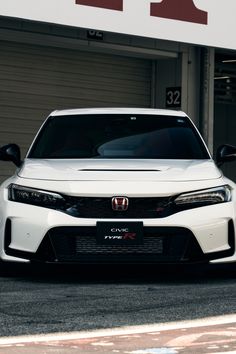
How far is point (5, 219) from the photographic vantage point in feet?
27.5

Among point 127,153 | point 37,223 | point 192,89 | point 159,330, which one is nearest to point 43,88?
point 192,89

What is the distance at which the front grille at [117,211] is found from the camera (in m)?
8.23

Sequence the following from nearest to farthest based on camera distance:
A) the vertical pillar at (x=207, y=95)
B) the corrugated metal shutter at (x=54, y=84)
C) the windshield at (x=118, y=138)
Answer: the windshield at (x=118, y=138) < the corrugated metal shutter at (x=54, y=84) < the vertical pillar at (x=207, y=95)

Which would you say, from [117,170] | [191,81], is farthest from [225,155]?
[191,81]

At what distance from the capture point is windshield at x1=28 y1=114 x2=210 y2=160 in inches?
371

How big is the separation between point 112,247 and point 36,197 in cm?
73

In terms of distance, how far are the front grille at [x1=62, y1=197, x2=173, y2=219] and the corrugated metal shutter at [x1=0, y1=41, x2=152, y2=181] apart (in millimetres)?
9588

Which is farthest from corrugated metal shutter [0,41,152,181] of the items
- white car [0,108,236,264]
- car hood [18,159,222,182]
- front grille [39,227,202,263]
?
front grille [39,227,202,263]

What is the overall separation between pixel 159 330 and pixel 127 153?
3.58m

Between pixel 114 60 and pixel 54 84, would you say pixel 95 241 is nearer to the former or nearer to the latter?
pixel 54 84

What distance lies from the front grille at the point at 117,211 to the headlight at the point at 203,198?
0.30 feet

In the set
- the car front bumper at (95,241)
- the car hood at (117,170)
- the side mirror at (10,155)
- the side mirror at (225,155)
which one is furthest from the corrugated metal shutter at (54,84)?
the car front bumper at (95,241)

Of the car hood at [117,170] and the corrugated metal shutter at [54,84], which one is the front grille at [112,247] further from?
the corrugated metal shutter at [54,84]

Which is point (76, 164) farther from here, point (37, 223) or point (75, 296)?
point (75, 296)
